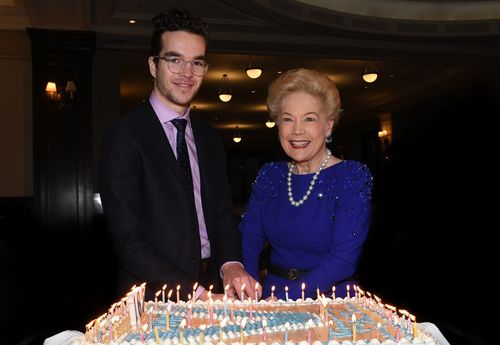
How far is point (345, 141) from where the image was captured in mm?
19234

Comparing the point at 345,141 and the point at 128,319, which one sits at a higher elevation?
the point at 345,141

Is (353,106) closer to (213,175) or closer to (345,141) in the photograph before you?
(345,141)

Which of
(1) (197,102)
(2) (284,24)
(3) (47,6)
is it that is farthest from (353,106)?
(3) (47,6)

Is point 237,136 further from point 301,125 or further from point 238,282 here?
point 238,282

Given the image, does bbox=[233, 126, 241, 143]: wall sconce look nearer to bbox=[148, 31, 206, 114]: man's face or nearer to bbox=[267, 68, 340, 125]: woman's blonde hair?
bbox=[267, 68, 340, 125]: woman's blonde hair

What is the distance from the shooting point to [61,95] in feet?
24.4

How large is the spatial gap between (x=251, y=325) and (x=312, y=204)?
93 centimetres

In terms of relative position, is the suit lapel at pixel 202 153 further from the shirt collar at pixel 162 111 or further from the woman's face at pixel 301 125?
the woman's face at pixel 301 125

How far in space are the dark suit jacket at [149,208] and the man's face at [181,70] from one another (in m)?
0.14

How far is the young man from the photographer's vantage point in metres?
1.75

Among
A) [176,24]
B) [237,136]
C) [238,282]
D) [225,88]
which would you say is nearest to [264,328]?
[238,282]

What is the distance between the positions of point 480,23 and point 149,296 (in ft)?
26.9

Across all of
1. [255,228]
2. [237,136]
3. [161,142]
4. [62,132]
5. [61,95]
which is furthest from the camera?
[237,136]

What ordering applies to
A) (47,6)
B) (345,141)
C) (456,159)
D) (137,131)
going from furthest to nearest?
(345,141)
(456,159)
(47,6)
(137,131)
